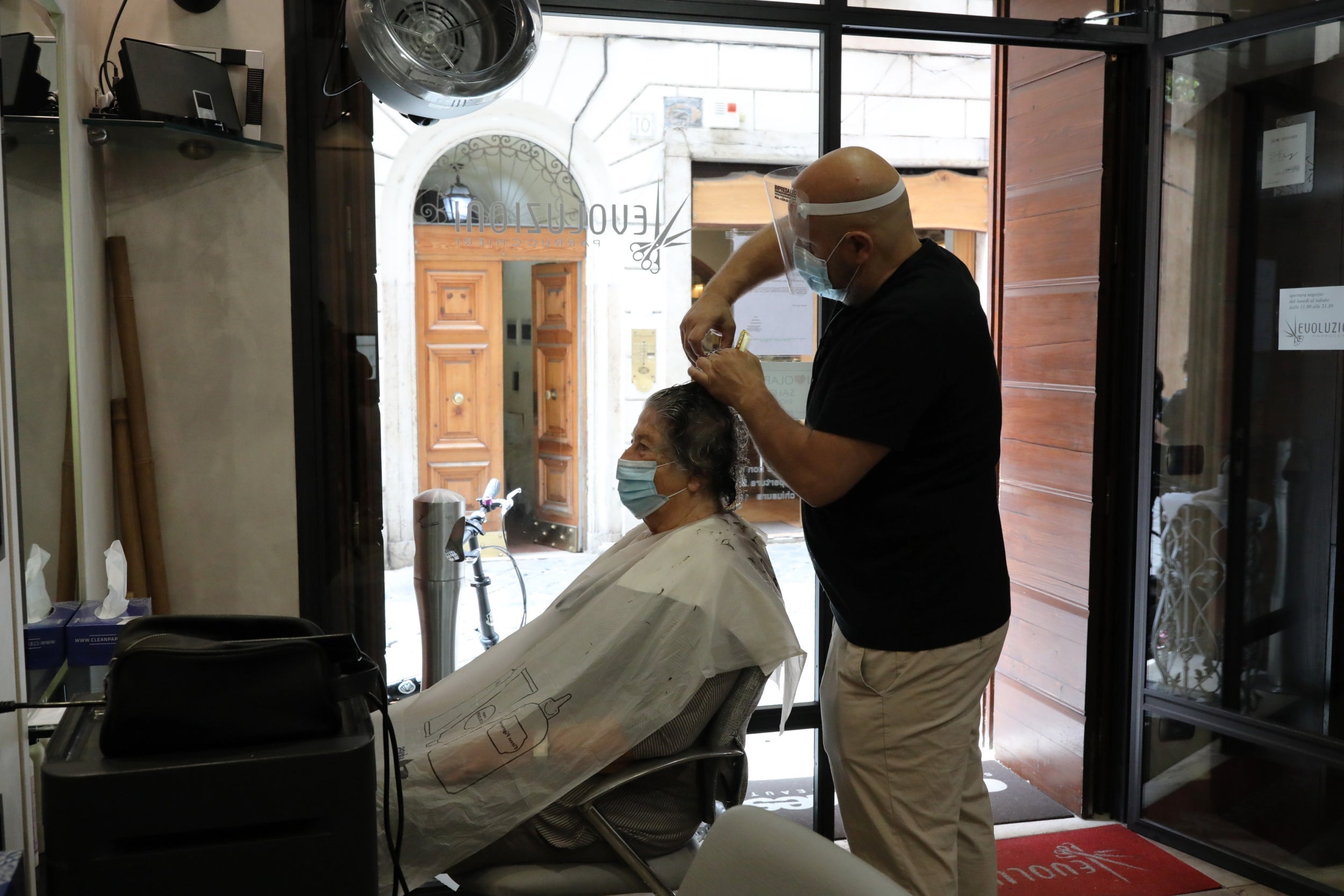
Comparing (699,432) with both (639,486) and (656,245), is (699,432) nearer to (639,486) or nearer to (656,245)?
(639,486)

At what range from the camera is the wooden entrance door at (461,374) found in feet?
8.09

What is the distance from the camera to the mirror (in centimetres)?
154

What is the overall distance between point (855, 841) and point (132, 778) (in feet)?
3.93

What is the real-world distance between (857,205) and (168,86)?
1.34m

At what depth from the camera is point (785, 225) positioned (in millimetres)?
1806

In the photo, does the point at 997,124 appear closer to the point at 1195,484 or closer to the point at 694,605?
the point at 1195,484

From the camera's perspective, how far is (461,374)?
2.51 metres

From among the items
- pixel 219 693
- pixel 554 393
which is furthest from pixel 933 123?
pixel 219 693

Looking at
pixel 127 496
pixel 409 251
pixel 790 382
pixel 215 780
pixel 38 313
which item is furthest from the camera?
pixel 790 382

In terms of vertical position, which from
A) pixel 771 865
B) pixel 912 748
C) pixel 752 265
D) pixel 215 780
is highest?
pixel 752 265

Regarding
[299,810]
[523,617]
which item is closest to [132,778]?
[299,810]

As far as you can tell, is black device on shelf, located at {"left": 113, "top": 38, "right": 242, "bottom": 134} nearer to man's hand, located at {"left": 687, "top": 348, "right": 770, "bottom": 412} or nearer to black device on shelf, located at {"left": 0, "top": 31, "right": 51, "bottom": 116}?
black device on shelf, located at {"left": 0, "top": 31, "right": 51, "bottom": 116}

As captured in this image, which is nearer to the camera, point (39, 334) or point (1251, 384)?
point (39, 334)

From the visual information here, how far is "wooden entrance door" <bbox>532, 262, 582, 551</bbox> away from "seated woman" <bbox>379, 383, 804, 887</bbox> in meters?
0.65
